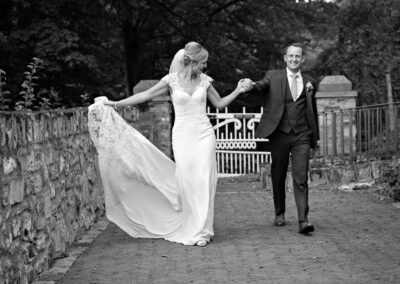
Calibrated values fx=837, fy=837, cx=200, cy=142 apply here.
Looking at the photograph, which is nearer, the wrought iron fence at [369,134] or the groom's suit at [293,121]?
the groom's suit at [293,121]

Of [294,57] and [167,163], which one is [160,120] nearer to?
[167,163]

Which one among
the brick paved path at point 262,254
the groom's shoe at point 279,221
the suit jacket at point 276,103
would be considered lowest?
the brick paved path at point 262,254

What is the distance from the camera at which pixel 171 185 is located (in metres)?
8.88

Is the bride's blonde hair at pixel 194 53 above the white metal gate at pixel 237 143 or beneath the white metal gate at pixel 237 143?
above

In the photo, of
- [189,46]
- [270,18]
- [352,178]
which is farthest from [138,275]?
[270,18]

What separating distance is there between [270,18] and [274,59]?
1.38 metres

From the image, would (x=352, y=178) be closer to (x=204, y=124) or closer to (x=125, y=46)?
(x=204, y=124)

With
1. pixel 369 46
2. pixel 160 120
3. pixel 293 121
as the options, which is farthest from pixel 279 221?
pixel 369 46

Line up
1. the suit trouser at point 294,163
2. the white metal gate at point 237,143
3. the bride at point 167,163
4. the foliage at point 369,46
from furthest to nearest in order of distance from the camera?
the foliage at point 369,46
the white metal gate at point 237,143
the suit trouser at point 294,163
the bride at point 167,163

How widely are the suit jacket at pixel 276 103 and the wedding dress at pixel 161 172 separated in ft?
2.08

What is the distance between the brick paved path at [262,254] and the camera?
6477 millimetres

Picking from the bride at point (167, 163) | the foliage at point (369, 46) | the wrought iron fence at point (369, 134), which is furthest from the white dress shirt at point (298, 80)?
the foliage at point (369, 46)

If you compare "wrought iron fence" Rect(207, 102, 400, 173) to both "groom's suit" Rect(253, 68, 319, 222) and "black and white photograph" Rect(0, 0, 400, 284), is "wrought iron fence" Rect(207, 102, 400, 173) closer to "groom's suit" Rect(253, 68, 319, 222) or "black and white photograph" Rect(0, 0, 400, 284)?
"black and white photograph" Rect(0, 0, 400, 284)

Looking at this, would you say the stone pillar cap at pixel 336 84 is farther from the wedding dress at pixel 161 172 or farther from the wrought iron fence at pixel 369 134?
the wedding dress at pixel 161 172
